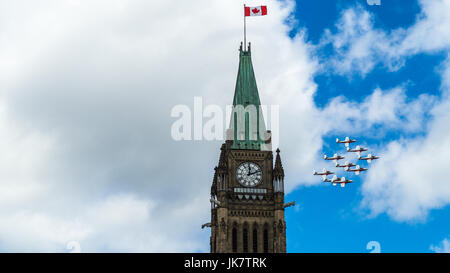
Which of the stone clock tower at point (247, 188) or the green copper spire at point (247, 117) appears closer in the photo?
the stone clock tower at point (247, 188)

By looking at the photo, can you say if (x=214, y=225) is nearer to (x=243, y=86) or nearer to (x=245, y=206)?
(x=245, y=206)

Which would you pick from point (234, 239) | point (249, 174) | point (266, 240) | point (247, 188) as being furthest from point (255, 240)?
point (249, 174)

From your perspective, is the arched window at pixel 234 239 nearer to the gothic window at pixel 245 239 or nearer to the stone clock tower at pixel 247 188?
the stone clock tower at pixel 247 188

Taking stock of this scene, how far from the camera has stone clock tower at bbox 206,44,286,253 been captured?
160625mm

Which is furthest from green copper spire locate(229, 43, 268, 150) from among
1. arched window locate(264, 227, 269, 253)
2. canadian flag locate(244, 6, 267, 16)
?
canadian flag locate(244, 6, 267, 16)

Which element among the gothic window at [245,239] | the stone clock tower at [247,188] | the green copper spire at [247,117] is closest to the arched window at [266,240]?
the stone clock tower at [247,188]

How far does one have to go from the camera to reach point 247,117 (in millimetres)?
173125

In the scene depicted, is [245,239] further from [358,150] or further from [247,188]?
[358,150]

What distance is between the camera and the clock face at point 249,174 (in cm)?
16688

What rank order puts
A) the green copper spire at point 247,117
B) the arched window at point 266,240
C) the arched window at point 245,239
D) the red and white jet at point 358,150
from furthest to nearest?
the green copper spire at point 247,117 → the arched window at point 245,239 → the arched window at point 266,240 → the red and white jet at point 358,150

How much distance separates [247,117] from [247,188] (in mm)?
14887
